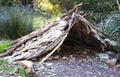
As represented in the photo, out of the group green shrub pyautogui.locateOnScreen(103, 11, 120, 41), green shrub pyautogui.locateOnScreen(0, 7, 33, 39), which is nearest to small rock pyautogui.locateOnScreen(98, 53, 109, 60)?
green shrub pyautogui.locateOnScreen(103, 11, 120, 41)

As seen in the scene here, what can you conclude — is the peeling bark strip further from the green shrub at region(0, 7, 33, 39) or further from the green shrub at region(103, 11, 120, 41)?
the green shrub at region(0, 7, 33, 39)

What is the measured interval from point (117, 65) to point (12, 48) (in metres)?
2.21

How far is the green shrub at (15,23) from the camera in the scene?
27.8 ft

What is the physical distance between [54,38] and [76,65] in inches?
33.3

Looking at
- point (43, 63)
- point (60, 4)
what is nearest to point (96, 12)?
→ point (60, 4)

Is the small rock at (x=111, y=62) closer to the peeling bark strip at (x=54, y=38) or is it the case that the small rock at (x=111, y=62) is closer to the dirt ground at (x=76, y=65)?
the dirt ground at (x=76, y=65)

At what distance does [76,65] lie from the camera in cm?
583

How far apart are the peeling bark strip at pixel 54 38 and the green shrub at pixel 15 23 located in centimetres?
134

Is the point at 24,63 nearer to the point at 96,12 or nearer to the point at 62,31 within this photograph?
the point at 62,31

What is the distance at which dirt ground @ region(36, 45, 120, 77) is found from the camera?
5324 mm

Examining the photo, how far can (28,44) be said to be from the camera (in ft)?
21.7

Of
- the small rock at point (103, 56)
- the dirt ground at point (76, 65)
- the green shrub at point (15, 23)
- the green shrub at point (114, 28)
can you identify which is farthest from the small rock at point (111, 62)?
the green shrub at point (15, 23)

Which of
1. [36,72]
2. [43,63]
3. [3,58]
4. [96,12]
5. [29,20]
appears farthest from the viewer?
[96,12]

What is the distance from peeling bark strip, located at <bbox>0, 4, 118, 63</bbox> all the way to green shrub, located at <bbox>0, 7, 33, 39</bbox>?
4.38 ft
